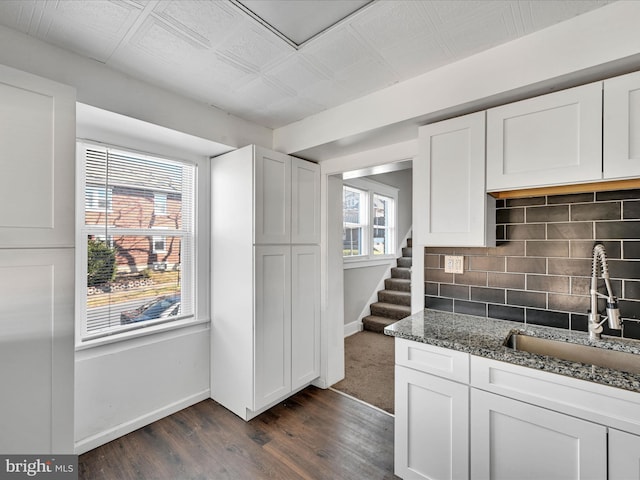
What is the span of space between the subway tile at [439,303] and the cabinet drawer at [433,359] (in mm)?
655

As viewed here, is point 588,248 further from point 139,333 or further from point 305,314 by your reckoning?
point 139,333

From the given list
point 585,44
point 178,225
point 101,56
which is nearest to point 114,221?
point 178,225

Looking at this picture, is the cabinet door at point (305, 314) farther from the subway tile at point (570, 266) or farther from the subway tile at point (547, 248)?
the subway tile at point (570, 266)

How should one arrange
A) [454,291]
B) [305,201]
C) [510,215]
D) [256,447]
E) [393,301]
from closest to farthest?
[510,215]
[256,447]
[454,291]
[305,201]
[393,301]

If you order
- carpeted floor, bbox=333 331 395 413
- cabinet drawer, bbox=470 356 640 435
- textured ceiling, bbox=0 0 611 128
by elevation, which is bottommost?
carpeted floor, bbox=333 331 395 413

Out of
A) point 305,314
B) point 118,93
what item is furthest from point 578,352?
point 118,93

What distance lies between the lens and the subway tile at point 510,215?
6.31ft

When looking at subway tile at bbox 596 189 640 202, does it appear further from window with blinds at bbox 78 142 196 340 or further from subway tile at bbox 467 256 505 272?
window with blinds at bbox 78 142 196 340

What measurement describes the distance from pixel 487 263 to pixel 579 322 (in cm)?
57

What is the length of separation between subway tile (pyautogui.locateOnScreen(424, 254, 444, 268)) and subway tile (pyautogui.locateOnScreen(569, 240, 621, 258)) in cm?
76

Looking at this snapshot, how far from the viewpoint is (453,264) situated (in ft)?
7.18

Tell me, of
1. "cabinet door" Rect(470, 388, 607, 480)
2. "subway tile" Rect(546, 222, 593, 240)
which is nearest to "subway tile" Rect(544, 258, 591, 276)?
"subway tile" Rect(546, 222, 593, 240)

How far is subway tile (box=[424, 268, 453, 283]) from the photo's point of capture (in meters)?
2.22

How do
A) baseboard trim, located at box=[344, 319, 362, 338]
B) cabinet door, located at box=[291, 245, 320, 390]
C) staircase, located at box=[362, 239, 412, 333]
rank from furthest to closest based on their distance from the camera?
staircase, located at box=[362, 239, 412, 333]
baseboard trim, located at box=[344, 319, 362, 338]
cabinet door, located at box=[291, 245, 320, 390]
